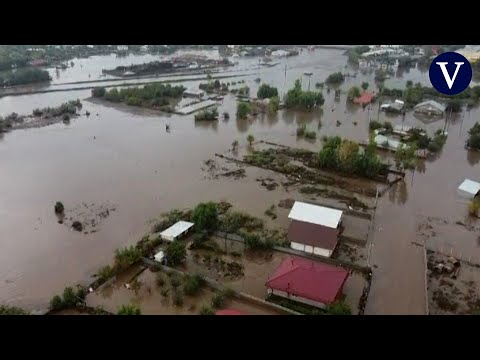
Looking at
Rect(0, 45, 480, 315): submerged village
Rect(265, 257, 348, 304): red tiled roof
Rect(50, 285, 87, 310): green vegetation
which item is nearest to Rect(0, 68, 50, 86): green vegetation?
Rect(0, 45, 480, 315): submerged village

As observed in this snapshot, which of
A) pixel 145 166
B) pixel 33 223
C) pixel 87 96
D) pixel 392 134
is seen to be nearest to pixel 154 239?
pixel 33 223

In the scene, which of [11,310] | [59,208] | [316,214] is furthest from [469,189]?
[11,310]

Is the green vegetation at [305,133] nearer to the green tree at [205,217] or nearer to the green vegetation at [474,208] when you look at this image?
the green vegetation at [474,208]

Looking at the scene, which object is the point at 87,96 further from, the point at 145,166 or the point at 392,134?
the point at 392,134

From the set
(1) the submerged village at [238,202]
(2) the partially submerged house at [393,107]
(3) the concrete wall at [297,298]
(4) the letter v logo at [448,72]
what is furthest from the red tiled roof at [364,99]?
(4) the letter v logo at [448,72]

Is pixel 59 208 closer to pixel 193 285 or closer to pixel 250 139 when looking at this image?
pixel 193 285

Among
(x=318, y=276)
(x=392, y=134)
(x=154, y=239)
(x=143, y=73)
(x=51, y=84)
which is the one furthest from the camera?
(x=143, y=73)
